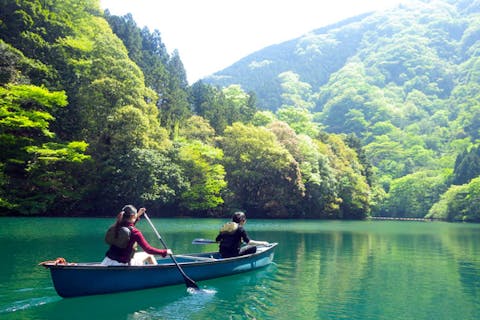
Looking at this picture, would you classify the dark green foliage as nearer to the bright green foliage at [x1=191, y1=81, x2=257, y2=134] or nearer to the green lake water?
the bright green foliage at [x1=191, y1=81, x2=257, y2=134]

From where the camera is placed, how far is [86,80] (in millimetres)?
44062

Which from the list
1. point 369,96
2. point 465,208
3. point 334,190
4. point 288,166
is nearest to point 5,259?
point 288,166

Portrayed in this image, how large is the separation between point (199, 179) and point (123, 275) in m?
39.2

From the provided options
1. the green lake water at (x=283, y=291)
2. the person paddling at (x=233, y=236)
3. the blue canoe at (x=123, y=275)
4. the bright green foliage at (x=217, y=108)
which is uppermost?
the bright green foliage at (x=217, y=108)

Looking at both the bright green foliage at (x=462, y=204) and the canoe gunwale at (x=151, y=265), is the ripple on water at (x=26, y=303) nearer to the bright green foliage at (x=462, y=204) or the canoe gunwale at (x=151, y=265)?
the canoe gunwale at (x=151, y=265)

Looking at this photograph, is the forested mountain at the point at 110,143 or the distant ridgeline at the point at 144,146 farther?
the distant ridgeline at the point at 144,146

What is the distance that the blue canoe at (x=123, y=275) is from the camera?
9578 millimetres

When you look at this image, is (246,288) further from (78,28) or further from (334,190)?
(334,190)

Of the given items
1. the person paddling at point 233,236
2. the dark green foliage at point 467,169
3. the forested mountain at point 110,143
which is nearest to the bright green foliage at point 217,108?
the forested mountain at point 110,143

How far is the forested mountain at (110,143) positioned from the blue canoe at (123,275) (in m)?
27.5

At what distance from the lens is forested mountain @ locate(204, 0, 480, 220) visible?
88000 millimetres

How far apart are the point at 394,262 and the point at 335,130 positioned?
132m

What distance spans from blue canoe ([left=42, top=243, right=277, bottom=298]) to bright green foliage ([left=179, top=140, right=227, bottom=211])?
34.7 m

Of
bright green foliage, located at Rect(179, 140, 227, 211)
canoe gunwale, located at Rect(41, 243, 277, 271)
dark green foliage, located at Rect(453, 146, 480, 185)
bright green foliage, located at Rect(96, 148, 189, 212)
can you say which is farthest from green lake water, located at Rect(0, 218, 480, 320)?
dark green foliage, located at Rect(453, 146, 480, 185)
